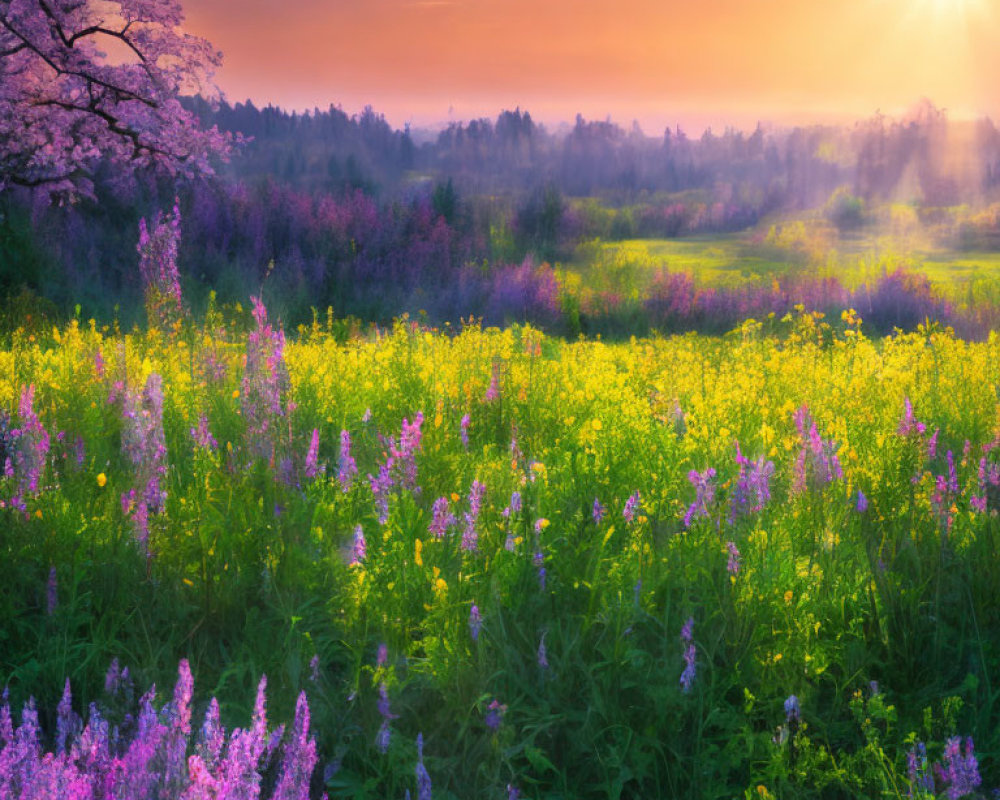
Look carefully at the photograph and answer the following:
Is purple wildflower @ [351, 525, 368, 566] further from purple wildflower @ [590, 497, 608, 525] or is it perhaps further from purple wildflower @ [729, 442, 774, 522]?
purple wildflower @ [729, 442, 774, 522]

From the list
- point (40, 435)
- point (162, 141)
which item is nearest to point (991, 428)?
point (40, 435)

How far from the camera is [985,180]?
37312 mm

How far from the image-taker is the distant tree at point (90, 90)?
34.3 feet

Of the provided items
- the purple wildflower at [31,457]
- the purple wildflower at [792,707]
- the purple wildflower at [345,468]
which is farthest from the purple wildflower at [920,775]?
the purple wildflower at [31,457]

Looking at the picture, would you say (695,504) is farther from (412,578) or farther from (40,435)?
(40,435)

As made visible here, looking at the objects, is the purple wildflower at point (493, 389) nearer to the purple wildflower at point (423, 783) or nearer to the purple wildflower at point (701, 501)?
the purple wildflower at point (701, 501)

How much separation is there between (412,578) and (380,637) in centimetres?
22

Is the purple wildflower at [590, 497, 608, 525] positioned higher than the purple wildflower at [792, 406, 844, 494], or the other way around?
the purple wildflower at [792, 406, 844, 494]

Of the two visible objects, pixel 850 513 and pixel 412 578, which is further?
pixel 850 513

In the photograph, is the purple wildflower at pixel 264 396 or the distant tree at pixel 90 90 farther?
the distant tree at pixel 90 90

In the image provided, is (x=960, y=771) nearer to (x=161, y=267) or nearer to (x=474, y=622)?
(x=474, y=622)

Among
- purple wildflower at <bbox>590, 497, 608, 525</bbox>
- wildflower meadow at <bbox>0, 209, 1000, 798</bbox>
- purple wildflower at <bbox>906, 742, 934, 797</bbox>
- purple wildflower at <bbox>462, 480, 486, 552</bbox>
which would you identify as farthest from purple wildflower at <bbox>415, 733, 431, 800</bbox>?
purple wildflower at <bbox>590, 497, 608, 525</bbox>

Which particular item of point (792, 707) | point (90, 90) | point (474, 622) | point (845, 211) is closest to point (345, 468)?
point (474, 622)

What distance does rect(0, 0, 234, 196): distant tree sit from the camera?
34.3ft
